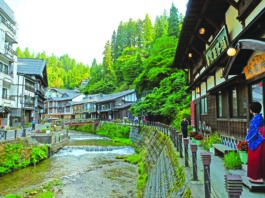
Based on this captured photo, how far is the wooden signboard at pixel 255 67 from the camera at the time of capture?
6.44 meters

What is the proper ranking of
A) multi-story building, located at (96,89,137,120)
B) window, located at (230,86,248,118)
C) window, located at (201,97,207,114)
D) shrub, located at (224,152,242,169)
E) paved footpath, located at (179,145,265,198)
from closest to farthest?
paved footpath, located at (179,145,265,198), shrub, located at (224,152,242,169), window, located at (230,86,248,118), window, located at (201,97,207,114), multi-story building, located at (96,89,137,120)

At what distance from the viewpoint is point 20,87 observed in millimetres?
38969

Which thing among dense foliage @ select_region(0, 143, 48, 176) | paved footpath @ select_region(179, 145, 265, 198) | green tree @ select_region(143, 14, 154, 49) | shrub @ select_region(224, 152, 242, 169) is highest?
green tree @ select_region(143, 14, 154, 49)

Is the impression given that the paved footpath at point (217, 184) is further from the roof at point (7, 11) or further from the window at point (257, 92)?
the roof at point (7, 11)

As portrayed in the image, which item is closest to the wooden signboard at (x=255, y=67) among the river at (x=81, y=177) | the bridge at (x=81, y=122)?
the river at (x=81, y=177)

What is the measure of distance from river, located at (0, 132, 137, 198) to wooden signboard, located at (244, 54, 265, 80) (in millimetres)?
8969

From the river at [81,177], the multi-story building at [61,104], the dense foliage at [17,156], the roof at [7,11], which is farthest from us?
the multi-story building at [61,104]

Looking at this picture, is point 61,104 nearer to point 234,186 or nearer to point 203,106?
point 203,106

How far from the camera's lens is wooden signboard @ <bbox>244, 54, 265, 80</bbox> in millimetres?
6441

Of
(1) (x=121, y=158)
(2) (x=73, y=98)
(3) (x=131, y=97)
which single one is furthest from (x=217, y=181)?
(2) (x=73, y=98)

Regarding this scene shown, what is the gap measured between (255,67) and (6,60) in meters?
33.0

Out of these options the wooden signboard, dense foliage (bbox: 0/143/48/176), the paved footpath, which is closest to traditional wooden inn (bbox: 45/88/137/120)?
dense foliage (bbox: 0/143/48/176)

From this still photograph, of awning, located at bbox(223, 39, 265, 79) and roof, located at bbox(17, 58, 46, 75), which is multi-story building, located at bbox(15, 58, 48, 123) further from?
awning, located at bbox(223, 39, 265, 79)

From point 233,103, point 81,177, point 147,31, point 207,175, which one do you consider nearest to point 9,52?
point 81,177
